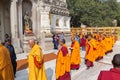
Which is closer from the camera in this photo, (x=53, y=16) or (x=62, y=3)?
(x=53, y=16)

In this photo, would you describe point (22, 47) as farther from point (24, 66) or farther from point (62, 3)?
point (62, 3)

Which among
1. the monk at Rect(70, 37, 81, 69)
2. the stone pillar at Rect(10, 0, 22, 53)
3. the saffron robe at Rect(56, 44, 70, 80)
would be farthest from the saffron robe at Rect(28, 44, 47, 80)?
the stone pillar at Rect(10, 0, 22, 53)

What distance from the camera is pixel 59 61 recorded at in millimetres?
10297

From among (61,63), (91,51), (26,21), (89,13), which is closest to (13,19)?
(26,21)

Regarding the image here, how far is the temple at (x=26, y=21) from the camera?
64.2 feet

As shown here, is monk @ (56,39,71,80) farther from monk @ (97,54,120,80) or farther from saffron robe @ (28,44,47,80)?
monk @ (97,54,120,80)

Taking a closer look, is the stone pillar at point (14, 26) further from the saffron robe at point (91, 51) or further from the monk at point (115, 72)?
the monk at point (115, 72)

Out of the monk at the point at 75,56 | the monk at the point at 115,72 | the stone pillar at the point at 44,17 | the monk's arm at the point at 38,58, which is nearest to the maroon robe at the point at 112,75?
the monk at the point at 115,72

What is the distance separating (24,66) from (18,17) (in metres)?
7.33

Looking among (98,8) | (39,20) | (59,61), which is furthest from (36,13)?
(98,8)

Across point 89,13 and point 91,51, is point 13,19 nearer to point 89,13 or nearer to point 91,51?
point 91,51

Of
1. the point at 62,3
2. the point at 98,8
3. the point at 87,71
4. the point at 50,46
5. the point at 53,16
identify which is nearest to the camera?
the point at 87,71

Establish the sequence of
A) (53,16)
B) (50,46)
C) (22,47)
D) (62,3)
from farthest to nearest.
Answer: (62,3) → (53,16) → (50,46) → (22,47)

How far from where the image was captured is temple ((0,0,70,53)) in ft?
64.2
